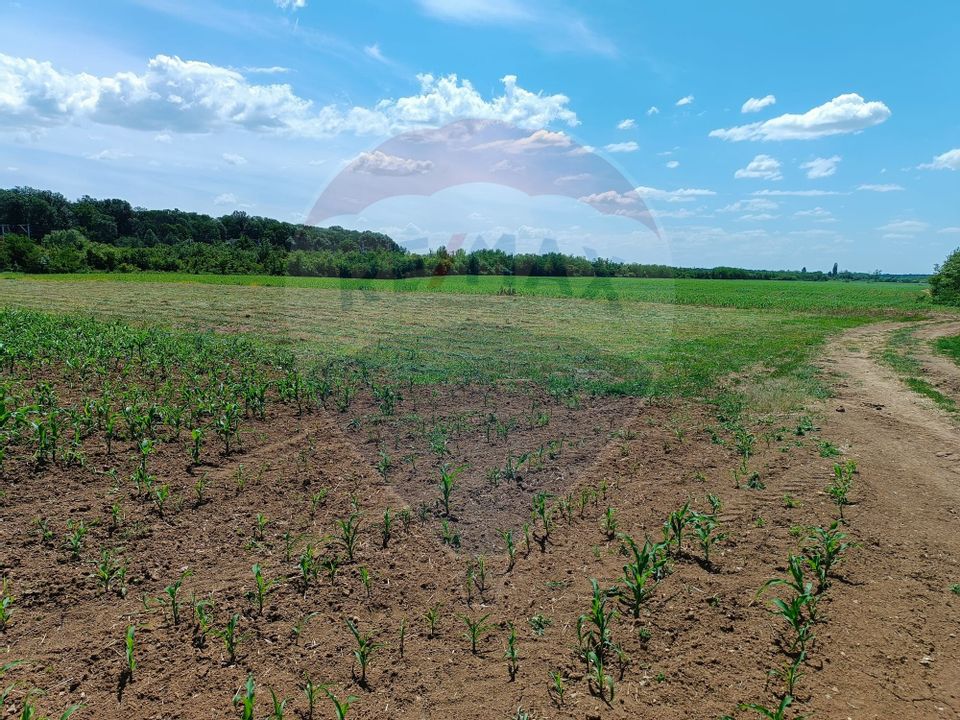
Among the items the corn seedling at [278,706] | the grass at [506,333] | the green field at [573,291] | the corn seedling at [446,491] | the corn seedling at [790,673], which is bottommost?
the corn seedling at [278,706]

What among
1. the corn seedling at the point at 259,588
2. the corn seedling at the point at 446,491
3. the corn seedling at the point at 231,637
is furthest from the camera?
the corn seedling at the point at 446,491

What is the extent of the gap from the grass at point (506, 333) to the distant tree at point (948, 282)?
10.3m

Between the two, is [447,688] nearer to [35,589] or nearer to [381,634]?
[381,634]

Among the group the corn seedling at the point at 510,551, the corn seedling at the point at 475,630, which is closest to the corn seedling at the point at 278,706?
the corn seedling at the point at 475,630

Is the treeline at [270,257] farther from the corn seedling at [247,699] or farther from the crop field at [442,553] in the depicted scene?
the corn seedling at [247,699]

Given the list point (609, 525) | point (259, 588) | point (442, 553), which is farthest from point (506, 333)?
point (259, 588)

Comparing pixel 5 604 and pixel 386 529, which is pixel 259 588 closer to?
pixel 386 529

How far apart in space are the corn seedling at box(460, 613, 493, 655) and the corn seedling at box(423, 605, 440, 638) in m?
0.17

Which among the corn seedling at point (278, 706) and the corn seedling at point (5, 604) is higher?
the corn seedling at point (278, 706)

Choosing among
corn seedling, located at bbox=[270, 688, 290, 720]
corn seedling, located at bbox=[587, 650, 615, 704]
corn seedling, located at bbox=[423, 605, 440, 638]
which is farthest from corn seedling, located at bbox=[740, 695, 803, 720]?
corn seedling, located at bbox=[270, 688, 290, 720]

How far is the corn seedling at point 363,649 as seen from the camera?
3.11 meters

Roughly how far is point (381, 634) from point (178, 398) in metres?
5.99

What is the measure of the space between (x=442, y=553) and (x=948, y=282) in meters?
46.5

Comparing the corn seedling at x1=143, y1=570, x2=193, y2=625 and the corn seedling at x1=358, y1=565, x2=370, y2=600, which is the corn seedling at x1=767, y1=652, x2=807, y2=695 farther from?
the corn seedling at x1=143, y1=570, x2=193, y2=625
